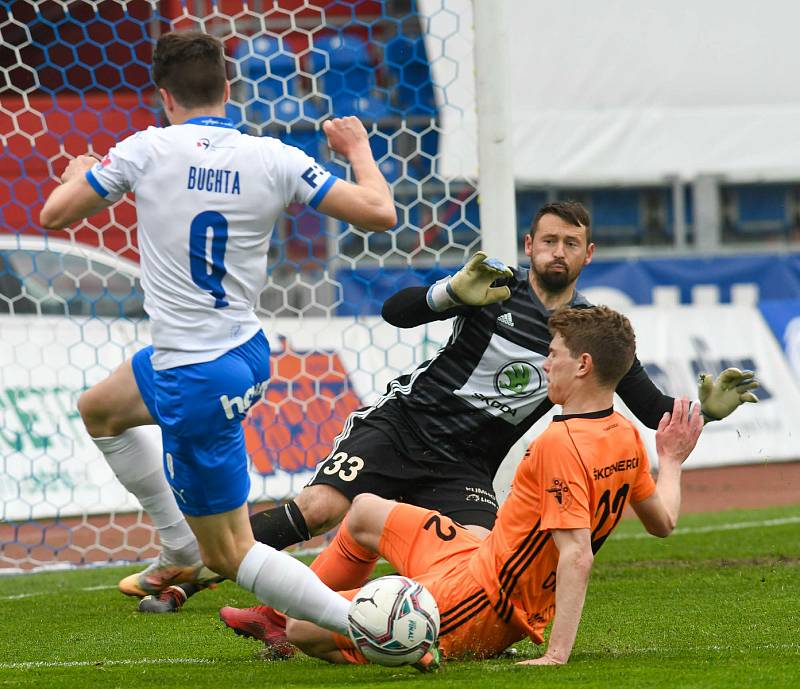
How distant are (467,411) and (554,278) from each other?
0.68 metres

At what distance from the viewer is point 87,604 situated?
6637 mm

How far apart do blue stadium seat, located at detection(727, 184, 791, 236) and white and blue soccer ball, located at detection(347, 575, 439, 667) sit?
46.6 ft

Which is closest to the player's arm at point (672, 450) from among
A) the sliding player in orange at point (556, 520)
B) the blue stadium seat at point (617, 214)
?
the sliding player in orange at point (556, 520)

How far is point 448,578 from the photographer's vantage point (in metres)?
4.44

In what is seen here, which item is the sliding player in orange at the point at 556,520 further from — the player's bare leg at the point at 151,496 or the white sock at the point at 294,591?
the player's bare leg at the point at 151,496

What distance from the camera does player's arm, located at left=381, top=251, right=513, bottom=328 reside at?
4734mm

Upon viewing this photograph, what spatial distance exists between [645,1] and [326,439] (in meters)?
9.83

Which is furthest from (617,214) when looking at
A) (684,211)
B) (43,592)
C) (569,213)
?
(569,213)

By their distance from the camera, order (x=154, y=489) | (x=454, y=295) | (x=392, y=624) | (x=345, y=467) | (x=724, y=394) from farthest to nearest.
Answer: (x=154, y=489), (x=345, y=467), (x=724, y=394), (x=454, y=295), (x=392, y=624)

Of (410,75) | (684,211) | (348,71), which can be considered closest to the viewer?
(410,75)

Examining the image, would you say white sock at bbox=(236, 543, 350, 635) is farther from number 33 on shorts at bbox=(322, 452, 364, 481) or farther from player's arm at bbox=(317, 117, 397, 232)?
number 33 on shorts at bbox=(322, 452, 364, 481)

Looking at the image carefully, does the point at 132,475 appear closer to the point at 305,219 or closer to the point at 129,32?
the point at 129,32

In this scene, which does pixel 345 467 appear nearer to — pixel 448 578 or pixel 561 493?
pixel 448 578

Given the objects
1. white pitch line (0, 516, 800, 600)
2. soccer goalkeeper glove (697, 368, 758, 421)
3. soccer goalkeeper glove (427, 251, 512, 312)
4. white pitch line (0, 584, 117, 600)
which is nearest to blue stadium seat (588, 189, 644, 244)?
white pitch line (0, 516, 800, 600)
